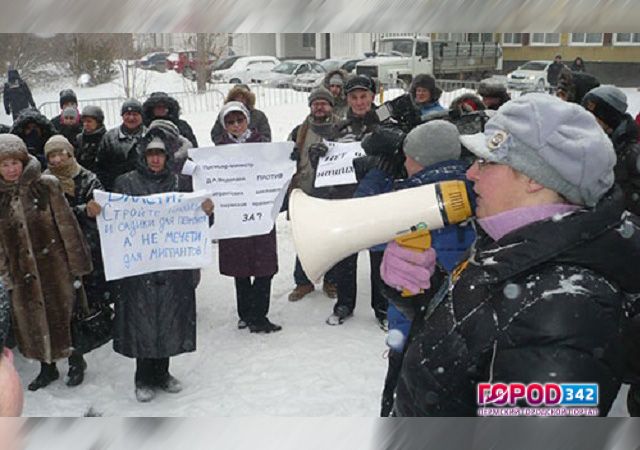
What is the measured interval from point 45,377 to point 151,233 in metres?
1.29

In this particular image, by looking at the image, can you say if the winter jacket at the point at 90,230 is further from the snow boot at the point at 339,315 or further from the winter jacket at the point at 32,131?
the snow boot at the point at 339,315

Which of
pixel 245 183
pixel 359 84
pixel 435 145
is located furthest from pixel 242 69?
pixel 435 145

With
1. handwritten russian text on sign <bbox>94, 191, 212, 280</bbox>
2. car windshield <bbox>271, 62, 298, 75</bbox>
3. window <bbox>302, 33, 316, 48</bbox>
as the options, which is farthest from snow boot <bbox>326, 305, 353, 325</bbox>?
car windshield <bbox>271, 62, 298, 75</bbox>

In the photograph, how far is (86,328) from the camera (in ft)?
12.6

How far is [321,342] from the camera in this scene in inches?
178

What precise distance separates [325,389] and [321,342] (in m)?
0.69

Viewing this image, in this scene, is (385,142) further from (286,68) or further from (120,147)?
(286,68)

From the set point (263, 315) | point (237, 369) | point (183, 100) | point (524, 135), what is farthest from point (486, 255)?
point (183, 100)

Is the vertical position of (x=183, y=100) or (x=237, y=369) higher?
(x=183, y=100)

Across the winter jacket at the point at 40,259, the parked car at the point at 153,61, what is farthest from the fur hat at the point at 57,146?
the parked car at the point at 153,61

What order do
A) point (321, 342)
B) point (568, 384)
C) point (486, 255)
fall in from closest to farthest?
point (568, 384) < point (486, 255) < point (321, 342)

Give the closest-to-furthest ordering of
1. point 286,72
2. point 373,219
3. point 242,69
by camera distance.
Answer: point 373,219, point 286,72, point 242,69

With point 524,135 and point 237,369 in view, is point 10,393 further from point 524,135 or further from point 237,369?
point 237,369

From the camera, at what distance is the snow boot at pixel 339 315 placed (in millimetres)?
4828
